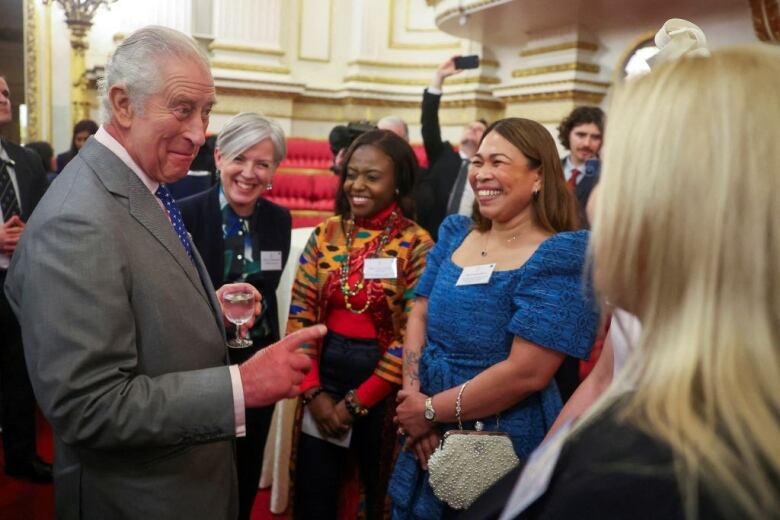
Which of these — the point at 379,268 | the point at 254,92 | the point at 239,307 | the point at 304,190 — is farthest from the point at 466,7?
the point at 239,307

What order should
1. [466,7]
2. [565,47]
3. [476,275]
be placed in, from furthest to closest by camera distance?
[565,47], [466,7], [476,275]

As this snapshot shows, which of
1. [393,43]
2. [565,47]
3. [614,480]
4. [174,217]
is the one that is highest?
[393,43]

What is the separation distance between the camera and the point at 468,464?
1662 mm

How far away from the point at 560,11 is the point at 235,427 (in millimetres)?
4390

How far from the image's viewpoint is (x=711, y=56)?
0.67 metres

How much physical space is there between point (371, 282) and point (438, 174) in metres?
1.84

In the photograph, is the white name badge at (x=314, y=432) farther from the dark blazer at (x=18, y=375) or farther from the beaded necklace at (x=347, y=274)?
the dark blazer at (x=18, y=375)

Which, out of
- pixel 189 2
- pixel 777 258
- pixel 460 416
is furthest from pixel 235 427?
pixel 189 2

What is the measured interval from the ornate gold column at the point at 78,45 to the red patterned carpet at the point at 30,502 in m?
5.51

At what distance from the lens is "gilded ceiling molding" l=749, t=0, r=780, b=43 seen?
3248 mm

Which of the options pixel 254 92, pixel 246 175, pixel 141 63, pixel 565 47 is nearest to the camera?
pixel 141 63

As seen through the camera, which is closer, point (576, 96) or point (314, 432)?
point (314, 432)

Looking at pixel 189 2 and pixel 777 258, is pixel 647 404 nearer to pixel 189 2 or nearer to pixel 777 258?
pixel 777 258

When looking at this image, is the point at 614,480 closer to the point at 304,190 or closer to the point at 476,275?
the point at 476,275
